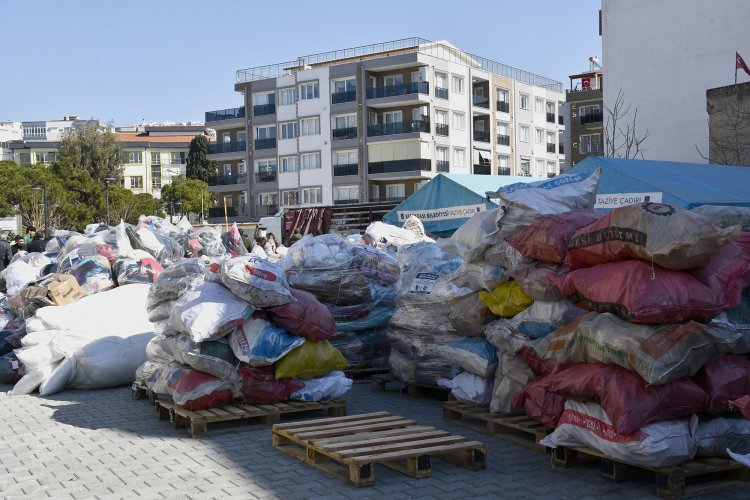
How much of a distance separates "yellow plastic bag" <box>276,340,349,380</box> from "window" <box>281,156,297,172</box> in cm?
4798

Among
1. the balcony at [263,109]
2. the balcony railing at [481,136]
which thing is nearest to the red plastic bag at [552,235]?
the balcony railing at [481,136]

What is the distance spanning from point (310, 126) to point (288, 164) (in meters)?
3.29

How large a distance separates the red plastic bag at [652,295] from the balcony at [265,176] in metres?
51.8

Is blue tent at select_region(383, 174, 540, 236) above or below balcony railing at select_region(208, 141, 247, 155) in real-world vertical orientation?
below

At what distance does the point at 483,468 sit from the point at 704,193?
26.6 ft

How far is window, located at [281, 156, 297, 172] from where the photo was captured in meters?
55.1

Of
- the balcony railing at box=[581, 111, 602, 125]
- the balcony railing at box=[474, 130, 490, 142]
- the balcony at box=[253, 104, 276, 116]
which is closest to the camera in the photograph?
the balcony railing at box=[581, 111, 602, 125]

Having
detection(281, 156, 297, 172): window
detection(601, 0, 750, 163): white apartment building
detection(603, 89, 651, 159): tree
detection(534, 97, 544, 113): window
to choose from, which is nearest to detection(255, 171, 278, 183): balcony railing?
detection(281, 156, 297, 172): window

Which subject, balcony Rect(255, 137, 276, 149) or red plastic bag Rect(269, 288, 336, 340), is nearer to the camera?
red plastic bag Rect(269, 288, 336, 340)

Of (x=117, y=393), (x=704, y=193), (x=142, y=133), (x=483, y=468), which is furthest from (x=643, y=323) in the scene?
(x=142, y=133)

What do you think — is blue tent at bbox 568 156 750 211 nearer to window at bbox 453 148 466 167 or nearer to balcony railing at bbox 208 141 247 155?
window at bbox 453 148 466 167

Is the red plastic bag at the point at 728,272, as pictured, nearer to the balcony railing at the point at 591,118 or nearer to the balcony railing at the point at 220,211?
the balcony railing at the point at 591,118

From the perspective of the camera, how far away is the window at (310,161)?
5388 centimetres

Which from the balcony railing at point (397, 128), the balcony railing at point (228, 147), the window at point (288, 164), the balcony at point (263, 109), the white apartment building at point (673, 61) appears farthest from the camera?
the balcony railing at point (228, 147)
